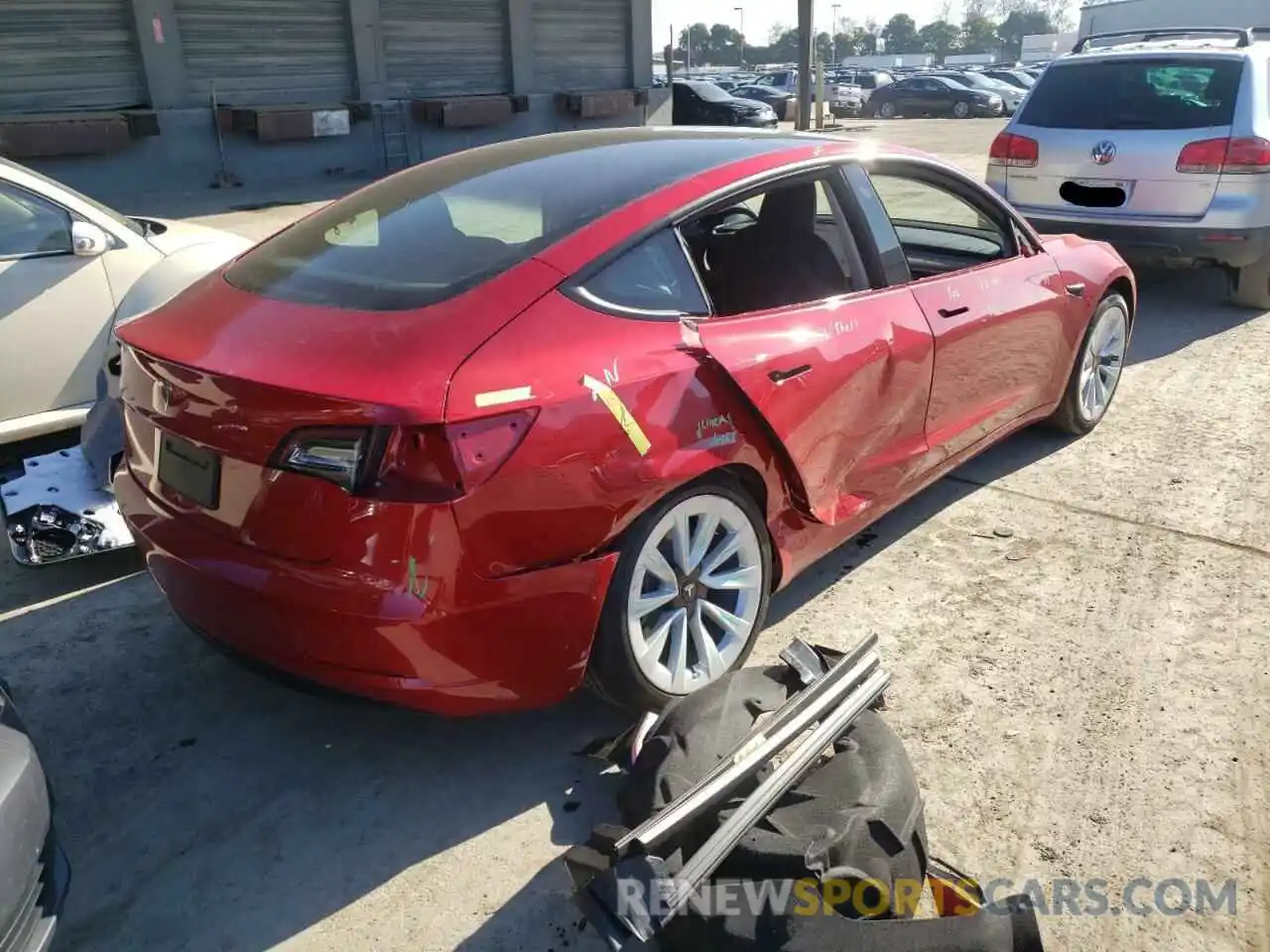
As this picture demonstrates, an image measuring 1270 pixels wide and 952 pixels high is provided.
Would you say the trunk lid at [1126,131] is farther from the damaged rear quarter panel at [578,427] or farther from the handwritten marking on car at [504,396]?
the handwritten marking on car at [504,396]

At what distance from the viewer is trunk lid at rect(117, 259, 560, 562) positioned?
7.64 feet

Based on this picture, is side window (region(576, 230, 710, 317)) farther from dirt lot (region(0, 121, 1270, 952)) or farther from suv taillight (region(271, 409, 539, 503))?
dirt lot (region(0, 121, 1270, 952))

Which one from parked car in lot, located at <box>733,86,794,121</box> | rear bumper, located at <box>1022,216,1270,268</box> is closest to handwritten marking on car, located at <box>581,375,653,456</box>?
rear bumper, located at <box>1022,216,1270,268</box>

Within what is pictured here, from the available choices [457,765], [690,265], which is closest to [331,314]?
[690,265]

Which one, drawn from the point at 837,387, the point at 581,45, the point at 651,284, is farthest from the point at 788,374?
the point at 581,45

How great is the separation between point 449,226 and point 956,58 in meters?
99.0

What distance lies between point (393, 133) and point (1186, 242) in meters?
14.2

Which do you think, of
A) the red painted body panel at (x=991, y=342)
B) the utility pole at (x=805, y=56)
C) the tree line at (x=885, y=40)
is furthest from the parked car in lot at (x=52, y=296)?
the tree line at (x=885, y=40)

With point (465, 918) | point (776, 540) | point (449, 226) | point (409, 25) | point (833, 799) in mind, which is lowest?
point (465, 918)

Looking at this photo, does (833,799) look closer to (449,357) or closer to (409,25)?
Result: (449,357)

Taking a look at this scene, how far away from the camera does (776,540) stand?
10.4ft

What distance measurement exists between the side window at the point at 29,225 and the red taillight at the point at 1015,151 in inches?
230

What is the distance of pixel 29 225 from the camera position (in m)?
4.65

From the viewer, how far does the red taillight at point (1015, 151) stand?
293 inches
